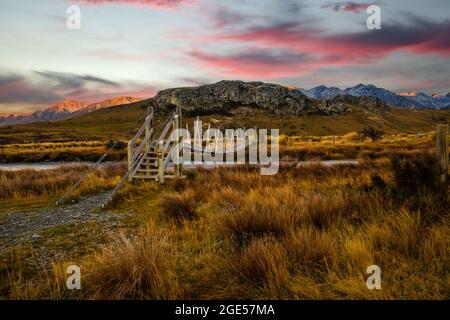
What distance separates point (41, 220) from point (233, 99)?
13479 cm

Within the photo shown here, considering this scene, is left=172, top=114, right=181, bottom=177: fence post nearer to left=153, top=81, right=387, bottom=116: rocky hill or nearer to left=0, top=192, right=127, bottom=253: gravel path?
left=0, top=192, right=127, bottom=253: gravel path

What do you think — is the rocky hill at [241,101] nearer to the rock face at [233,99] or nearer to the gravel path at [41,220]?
the rock face at [233,99]

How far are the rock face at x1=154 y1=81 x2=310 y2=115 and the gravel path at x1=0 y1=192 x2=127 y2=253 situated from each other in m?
120

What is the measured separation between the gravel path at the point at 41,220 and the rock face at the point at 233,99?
4719 inches

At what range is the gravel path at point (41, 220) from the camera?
6747 mm

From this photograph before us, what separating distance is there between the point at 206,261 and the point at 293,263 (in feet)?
3.94

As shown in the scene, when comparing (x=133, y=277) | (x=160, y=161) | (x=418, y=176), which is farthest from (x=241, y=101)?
(x=133, y=277)

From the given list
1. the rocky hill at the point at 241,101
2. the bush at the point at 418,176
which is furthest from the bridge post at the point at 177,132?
the rocky hill at the point at 241,101

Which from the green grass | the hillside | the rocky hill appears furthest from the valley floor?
the rocky hill

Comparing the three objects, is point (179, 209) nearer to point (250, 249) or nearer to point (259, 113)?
point (250, 249)

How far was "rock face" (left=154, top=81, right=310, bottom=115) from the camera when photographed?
13275cm

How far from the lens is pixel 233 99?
460ft
